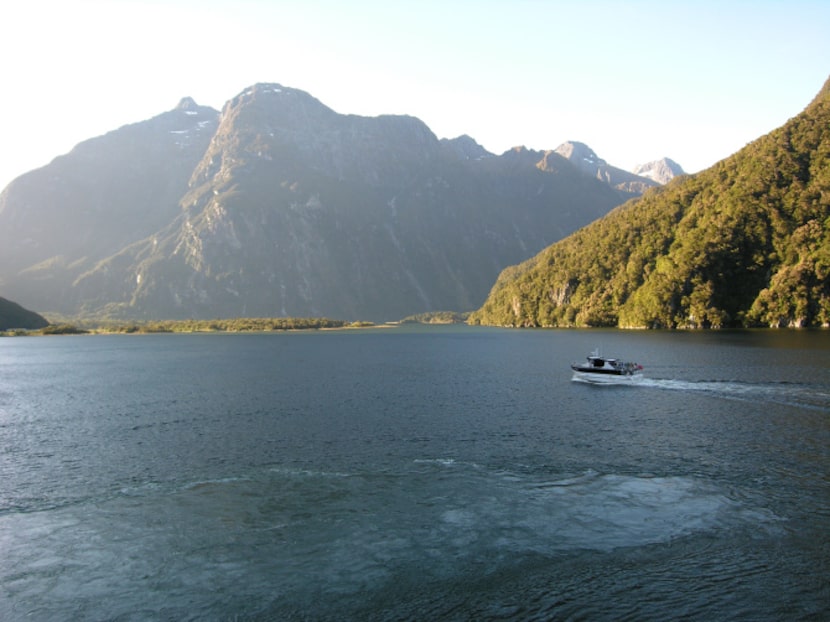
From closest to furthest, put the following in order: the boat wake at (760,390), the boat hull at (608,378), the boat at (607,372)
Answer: the boat wake at (760,390), the boat hull at (608,378), the boat at (607,372)

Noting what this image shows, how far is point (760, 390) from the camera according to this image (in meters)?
87.8

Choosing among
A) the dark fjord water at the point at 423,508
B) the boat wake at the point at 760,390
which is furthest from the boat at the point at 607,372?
the dark fjord water at the point at 423,508

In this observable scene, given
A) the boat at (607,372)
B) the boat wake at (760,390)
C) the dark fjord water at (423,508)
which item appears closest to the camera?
the dark fjord water at (423,508)

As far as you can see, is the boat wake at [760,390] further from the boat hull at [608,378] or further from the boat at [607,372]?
the boat at [607,372]

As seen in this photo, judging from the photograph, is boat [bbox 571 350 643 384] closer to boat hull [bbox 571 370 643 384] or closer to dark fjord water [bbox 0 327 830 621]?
boat hull [bbox 571 370 643 384]

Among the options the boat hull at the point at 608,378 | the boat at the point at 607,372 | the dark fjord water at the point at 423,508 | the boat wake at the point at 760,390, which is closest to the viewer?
the dark fjord water at the point at 423,508

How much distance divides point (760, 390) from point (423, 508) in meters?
69.2

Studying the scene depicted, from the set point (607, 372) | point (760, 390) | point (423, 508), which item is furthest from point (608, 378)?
point (423, 508)

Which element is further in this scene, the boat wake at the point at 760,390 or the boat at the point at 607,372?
the boat at the point at 607,372

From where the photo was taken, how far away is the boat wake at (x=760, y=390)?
258ft

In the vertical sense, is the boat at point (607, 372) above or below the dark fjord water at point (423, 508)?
above

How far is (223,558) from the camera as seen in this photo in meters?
35.3

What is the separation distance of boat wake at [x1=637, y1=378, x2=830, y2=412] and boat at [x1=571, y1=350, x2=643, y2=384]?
256 centimetres

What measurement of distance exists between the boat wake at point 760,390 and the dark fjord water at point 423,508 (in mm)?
756
